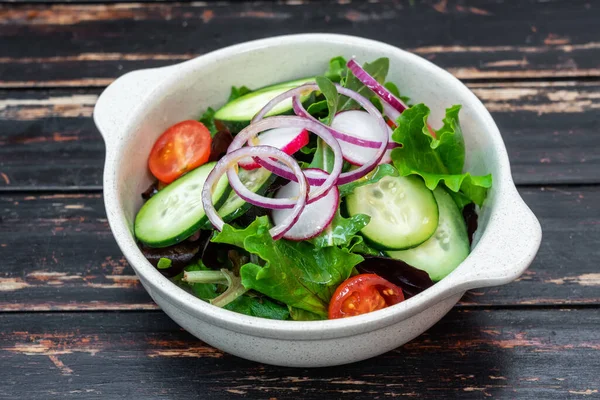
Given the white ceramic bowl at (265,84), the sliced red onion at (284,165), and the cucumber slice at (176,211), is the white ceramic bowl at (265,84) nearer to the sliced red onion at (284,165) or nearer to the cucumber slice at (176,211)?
the cucumber slice at (176,211)

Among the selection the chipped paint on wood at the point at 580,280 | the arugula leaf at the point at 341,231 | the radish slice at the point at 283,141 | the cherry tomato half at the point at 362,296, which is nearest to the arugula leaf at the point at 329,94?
the radish slice at the point at 283,141

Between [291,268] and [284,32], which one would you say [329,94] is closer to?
[291,268]

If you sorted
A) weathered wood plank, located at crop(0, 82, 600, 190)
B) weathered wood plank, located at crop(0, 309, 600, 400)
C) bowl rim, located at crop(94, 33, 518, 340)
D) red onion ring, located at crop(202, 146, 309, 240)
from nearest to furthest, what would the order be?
1. bowl rim, located at crop(94, 33, 518, 340)
2. red onion ring, located at crop(202, 146, 309, 240)
3. weathered wood plank, located at crop(0, 309, 600, 400)
4. weathered wood plank, located at crop(0, 82, 600, 190)

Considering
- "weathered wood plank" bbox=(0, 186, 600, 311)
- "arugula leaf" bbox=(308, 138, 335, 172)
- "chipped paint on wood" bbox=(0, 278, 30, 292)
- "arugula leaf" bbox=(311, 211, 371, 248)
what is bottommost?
"chipped paint on wood" bbox=(0, 278, 30, 292)

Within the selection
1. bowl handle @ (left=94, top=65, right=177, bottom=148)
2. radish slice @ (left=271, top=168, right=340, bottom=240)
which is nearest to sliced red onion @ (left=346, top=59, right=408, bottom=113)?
radish slice @ (left=271, top=168, right=340, bottom=240)

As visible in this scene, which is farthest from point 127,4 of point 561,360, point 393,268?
point 561,360

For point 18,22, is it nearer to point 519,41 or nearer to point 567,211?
point 519,41

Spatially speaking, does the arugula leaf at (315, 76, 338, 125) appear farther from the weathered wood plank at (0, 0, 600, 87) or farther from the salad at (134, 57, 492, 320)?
the weathered wood plank at (0, 0, 600, 87)
